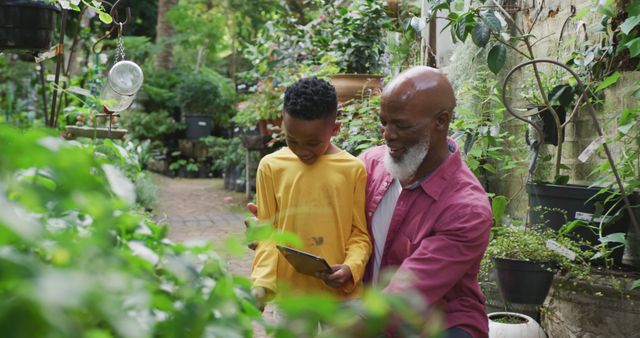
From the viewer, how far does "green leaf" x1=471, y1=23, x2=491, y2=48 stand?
4.07 metres

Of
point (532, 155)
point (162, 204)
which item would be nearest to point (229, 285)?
point (532, 155)

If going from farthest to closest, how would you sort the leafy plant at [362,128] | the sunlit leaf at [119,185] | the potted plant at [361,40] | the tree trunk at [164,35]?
the tree trunk at [164,35] < the potted plant at [361,40] < the leafy plant at [362,128] < the sunlit leaf at [119,185]

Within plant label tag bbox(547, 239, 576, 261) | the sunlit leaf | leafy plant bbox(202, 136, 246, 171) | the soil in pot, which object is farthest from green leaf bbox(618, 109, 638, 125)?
leafy plant bbox(202, 136, 246, 171)

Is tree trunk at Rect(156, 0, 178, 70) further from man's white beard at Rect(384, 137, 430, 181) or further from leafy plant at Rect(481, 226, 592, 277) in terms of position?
man's white beard at Rect(384, 137, 430, 181)

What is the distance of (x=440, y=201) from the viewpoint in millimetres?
2283

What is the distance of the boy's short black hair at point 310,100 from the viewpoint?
229 cm

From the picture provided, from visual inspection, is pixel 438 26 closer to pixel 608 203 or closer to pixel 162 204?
pixel 608 203

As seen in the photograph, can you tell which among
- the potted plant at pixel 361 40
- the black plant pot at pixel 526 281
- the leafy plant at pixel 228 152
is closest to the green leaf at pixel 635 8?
the black plant pot at pixel 526 281

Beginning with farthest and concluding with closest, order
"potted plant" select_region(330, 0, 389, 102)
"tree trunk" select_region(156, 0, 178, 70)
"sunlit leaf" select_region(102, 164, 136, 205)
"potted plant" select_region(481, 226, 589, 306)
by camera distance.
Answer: "tree trunk" select_region(156, 0, 178, 70)
"potted plant" select_region(330, 0, 389, 102)
"potted plant" select_region(481, 226, 589, 306)
"sunlit leaf" select_region(102, 164, 136, 205)

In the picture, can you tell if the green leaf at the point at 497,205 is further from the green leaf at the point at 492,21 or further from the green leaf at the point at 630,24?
the green leaf at the point at 630,24

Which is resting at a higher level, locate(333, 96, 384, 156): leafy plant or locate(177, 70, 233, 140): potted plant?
locate(333, 96, 384, 156): leafy plant

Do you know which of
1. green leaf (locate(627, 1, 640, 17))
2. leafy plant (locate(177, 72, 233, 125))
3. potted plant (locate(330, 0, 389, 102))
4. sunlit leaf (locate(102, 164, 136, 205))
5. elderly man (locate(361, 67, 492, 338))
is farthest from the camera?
leafy plant (locate(177, 72, 233, 125))

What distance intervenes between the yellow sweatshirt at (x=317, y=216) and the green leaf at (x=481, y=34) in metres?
1.97

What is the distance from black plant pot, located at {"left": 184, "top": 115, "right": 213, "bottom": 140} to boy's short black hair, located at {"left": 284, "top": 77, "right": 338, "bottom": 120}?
11573mm
